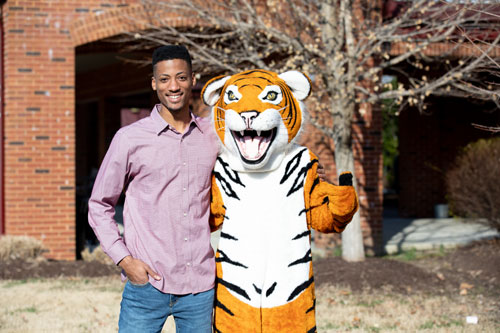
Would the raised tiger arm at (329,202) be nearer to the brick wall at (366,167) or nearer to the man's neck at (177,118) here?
the man's neck at (177,118)

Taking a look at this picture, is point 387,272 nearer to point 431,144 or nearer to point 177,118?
point 177,118

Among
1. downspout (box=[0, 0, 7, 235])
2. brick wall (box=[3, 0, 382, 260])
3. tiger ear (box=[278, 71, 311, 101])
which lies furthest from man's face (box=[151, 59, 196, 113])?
downspout (box=[0, 0, 7, 235])

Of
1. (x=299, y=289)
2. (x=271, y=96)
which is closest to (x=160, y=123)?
(x=271, y=96)

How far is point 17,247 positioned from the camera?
7926 millimetres

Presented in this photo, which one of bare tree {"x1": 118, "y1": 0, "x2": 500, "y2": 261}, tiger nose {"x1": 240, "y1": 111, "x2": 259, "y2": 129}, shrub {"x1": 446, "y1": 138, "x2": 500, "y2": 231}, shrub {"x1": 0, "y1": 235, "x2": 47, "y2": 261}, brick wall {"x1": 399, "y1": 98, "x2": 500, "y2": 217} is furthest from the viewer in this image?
brick wall {"x1": 399, "y1": 98, "x2": 500, "y2": 217}

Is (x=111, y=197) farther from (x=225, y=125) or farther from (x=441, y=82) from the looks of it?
(x=441, y=82)

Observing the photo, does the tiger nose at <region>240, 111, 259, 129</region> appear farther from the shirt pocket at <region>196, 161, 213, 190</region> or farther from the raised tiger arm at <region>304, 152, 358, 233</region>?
the raised tiger arm at <region>304, 152, 358, 233</region>

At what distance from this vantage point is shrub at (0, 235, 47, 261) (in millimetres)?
7875

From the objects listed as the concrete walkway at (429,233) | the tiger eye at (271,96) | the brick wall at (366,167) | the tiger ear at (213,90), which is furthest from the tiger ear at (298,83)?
the concrete walkway at (429,233)

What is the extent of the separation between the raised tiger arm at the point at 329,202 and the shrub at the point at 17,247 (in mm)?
5931

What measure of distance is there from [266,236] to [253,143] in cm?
46

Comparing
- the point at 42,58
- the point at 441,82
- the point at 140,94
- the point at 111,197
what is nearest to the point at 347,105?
the point at 441,82

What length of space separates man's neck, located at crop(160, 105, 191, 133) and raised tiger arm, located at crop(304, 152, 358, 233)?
679mm

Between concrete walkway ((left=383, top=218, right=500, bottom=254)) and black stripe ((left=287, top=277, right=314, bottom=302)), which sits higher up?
black stripe ((left=287, top=277, right=314, bottom=302))
